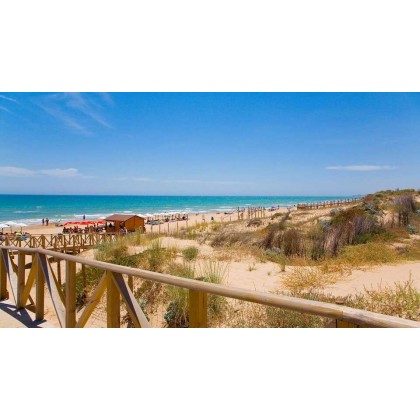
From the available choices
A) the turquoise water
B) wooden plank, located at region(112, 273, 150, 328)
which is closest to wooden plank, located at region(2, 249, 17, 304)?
wooden plank, located at region(112, 273, 150, 328)

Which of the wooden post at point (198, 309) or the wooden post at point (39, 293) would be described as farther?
the wooden post at point (39, 293)

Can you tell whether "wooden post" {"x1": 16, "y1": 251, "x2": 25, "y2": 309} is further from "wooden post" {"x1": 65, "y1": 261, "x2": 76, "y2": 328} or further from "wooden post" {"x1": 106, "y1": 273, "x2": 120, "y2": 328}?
"wooden post" {"x1": 106, "y1": 273, "x2": 120, "y2": 328}

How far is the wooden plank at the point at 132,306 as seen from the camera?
2.38 metres

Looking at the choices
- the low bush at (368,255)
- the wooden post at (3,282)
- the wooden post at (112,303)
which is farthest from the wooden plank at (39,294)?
the low bush at (368,255)

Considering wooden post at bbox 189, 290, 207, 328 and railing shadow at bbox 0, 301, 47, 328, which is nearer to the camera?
wooden post at bbox 189, 290, 207, 328

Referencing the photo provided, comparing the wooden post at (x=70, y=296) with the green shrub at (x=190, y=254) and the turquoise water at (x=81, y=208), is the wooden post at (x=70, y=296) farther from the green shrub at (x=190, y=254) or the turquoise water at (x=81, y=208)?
the turquoise water at (x=81, y=208)

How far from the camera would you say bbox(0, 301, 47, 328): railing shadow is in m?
3.88

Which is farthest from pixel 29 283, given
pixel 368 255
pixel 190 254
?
pixel 368 255

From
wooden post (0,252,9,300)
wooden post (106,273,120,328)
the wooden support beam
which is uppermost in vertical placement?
the wooden support beam

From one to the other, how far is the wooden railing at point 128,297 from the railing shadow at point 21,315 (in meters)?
0.09

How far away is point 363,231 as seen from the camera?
10898 mm

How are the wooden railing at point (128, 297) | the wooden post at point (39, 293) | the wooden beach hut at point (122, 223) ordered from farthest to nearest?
the wooden beach hut at point (122, 223) → the wooden post at point (39, 293) → the wooden railing at point (128, 297)
